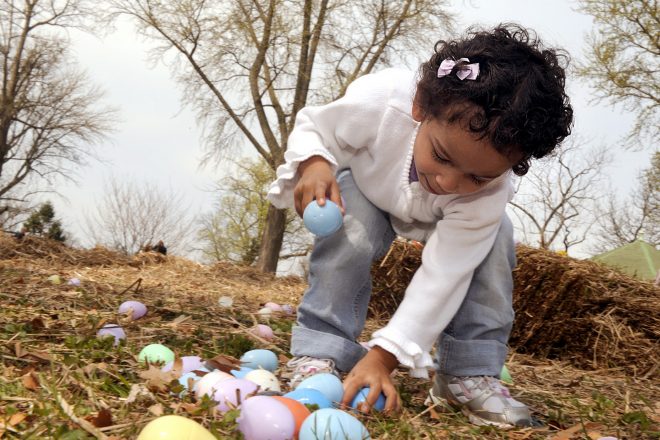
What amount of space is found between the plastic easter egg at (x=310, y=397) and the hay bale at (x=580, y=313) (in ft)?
10.6

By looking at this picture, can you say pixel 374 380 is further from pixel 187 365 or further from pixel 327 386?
pixel 187 365

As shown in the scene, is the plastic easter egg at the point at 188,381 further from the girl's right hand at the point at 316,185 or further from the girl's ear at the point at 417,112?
the girl's ear at the point at 417,112

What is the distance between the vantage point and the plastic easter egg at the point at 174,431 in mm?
1407

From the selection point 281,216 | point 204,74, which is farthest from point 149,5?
point 281,216

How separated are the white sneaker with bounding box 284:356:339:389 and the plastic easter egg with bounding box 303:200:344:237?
52cm

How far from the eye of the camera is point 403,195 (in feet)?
8.46

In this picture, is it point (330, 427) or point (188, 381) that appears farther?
point (188, 381)

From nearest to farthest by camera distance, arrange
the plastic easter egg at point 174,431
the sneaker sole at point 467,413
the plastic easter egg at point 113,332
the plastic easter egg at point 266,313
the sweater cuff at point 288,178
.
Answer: the plastic easter egg at point 174,431 → the sneaker sole at point 467,413 → the sweater cuff at point 288,178 → the plastic easter egg at point 113,332 → the plastic easter egg at point 266,313

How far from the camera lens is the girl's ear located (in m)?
2.38

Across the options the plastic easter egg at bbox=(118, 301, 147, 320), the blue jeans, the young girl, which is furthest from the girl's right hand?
the plastic easter egg at bbox=(118, 301, 147, 320)

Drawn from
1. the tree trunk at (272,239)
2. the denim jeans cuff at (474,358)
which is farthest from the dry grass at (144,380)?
the tree trunk at (272,239)

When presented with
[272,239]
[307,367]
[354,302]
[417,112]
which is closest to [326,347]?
[307,367]

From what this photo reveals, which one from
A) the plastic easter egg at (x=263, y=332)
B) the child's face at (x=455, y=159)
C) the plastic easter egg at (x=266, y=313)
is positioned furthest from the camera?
the plastic easter egg at (x=266, y=313)

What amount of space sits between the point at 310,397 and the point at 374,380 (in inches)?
12.4
